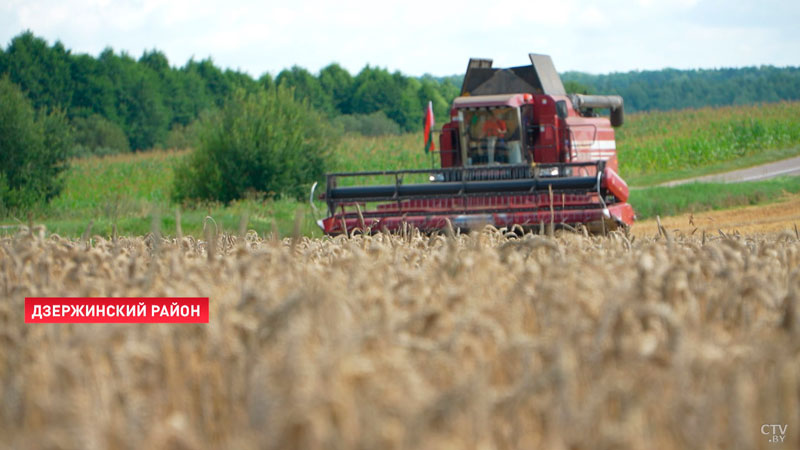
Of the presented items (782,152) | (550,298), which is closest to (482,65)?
(550,298)

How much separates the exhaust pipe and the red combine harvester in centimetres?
2

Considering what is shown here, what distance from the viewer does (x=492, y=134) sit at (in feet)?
52.6

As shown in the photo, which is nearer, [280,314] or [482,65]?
[280,314]

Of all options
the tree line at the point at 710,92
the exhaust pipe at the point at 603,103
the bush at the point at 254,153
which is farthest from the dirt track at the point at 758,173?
the tree line at the point at 710,92

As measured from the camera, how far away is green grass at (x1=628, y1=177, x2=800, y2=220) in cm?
2500

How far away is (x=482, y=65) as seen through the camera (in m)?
17.5

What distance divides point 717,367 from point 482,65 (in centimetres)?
1571

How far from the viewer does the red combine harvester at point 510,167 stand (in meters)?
11.9

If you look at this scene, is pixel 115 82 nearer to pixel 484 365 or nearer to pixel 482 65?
pixel 482 65

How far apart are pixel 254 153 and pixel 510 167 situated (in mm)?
19351

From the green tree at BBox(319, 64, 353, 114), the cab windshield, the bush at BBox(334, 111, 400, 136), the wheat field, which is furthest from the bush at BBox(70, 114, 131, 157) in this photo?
the wheat field

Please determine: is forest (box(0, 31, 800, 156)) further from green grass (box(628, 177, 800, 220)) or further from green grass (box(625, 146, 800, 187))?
green grass (box(628, 177, 800, 220))

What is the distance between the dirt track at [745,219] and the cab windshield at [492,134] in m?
4.89

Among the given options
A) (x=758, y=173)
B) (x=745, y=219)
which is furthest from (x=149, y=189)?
(x=745, y=219)
